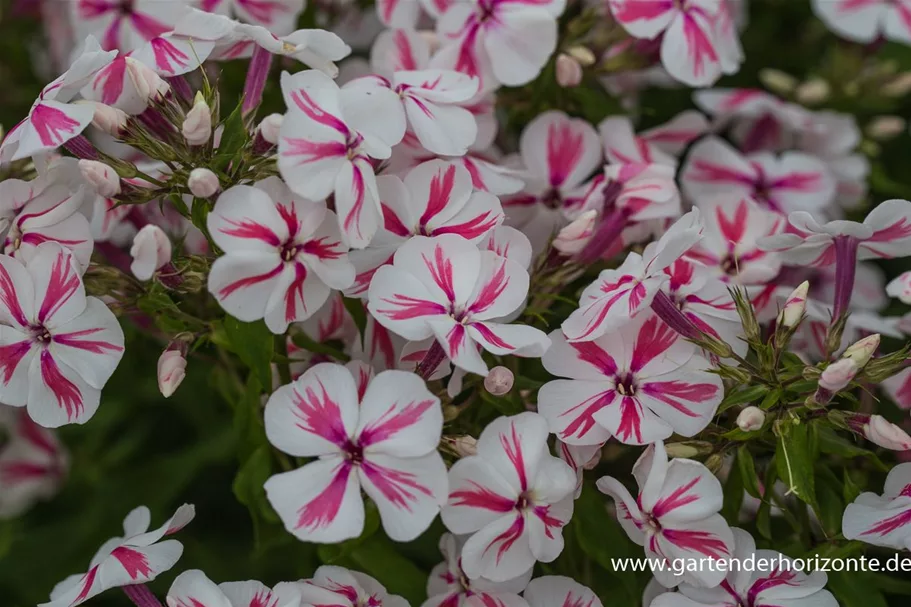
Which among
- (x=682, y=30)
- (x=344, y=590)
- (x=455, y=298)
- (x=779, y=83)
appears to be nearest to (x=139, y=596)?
(x=344, y=590)

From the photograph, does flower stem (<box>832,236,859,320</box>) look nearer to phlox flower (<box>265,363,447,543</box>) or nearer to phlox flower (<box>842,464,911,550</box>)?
phlox flower (<box>842,464,911,550</box>)

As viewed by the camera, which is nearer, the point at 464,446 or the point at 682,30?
the point at 464,446

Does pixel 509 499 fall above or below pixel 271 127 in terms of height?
below

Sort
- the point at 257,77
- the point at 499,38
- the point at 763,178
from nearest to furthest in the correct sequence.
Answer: the point at 257,77 → the point at 499,38 → the point at 763,178

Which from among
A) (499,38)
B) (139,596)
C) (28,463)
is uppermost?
(499,38)

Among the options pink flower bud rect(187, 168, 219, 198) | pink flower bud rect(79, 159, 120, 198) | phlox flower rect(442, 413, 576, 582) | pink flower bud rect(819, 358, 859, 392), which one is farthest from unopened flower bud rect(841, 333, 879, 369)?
pink flower bud rect(79, 159, 120, 198)

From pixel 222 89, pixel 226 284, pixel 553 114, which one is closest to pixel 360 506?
pixel 226 284

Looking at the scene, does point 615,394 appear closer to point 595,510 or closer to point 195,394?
point 595,510

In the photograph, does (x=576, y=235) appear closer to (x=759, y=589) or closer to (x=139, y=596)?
(x=759, y=589)
